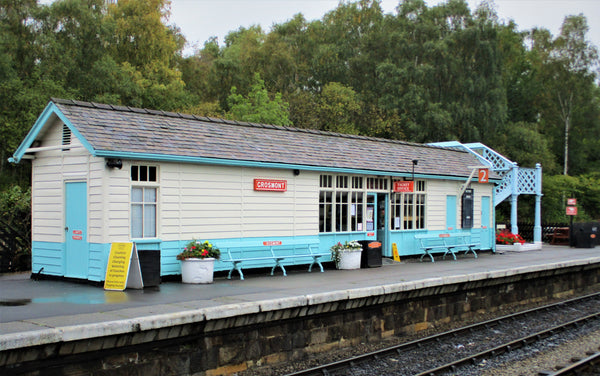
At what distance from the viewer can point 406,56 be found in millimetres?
43219

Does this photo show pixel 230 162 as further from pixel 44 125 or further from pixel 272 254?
pixel 44 125

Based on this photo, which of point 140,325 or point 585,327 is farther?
point 585,327

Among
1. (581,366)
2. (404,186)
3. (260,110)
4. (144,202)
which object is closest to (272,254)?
(144,202)

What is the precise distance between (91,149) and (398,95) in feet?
109

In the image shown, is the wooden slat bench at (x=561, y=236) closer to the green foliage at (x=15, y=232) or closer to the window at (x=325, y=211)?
the window at (x=325, y=211)

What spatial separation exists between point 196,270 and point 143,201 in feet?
5.55

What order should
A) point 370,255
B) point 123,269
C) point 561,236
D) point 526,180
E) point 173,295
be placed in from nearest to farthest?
point 173,295
point 123,269
point 370,255
point 526,180
point 561,236

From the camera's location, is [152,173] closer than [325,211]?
Yes

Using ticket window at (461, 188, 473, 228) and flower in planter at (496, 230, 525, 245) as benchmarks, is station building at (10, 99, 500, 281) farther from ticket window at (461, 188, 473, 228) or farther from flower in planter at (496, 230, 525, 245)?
flower in planter at (496, 230, 525, 245)

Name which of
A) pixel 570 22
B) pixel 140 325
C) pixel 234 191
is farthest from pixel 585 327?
pixel 570 22

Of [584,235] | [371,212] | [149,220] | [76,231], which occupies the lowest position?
[584,235]

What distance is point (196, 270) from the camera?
12.1m

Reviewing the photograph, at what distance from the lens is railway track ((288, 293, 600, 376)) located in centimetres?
953

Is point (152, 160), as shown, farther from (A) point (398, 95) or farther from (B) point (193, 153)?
(A) point (398, 95)
